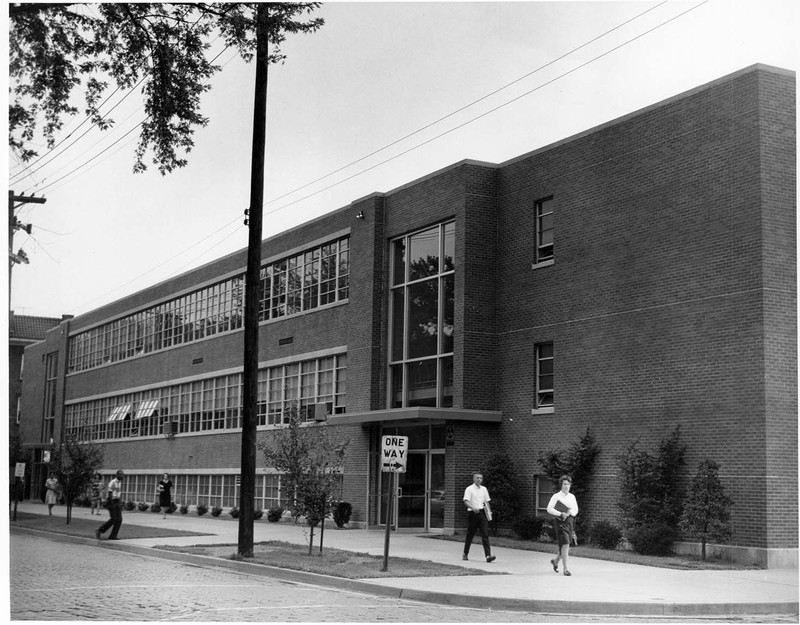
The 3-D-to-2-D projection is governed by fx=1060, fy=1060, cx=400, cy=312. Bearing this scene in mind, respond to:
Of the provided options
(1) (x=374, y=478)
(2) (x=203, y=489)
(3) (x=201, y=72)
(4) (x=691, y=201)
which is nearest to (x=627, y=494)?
(4) (x=691, y=201)

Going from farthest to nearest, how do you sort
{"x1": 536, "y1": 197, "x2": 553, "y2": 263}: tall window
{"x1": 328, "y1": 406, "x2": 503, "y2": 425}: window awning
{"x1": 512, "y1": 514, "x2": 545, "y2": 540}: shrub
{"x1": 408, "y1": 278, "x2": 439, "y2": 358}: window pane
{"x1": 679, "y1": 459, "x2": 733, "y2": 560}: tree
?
{"x1": 408, "y1": 278, "x2": 439, "y2": 358}: window pane, {"x1": 328, "y1": 406, "x2": 503, "y2": 425}: window awning, {"x1": 536, "y1": 197, "x2": 553, "y2": 263}: tall window, {"x1": 512, "y1": 514, "x2": 545, "y2": 540}: shrub, {"x1": 679, "y1": 459, "x2": 733, "y2": 560}: tree

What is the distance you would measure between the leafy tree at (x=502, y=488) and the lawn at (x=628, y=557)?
4.24ft

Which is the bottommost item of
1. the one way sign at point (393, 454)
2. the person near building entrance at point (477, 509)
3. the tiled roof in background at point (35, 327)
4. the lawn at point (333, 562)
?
the lawn at point (333, 562)

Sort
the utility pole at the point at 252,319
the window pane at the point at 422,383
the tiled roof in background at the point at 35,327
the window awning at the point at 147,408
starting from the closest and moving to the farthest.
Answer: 1. the utility pole at the point at 252,319
2. the window pane at the point at 422,383
3. the window awning at the point at 147,408
4. the tiled roof in background at the point at 35,327

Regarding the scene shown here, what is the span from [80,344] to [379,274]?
113 feet

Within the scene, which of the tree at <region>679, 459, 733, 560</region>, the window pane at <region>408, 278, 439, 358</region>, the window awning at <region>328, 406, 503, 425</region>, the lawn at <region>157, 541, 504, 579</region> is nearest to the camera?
the lawn at <region>157, 541, 504, 579</region>

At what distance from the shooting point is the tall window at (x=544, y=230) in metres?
29.3

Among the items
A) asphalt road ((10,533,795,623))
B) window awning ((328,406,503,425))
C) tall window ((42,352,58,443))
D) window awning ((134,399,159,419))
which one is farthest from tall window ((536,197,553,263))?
tall window ((42,352,58,443))

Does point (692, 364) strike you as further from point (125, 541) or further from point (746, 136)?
point (125, 541)

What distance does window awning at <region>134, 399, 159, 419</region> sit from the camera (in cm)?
5338

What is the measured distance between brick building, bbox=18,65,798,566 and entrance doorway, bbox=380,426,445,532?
0.06 meters

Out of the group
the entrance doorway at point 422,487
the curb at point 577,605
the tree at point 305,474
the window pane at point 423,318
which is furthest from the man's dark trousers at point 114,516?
the curb at point 577,605

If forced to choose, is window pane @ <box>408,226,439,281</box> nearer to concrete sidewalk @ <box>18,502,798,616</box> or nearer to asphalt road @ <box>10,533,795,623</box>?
concrete sidewalk @ <box>18,502,798,616</box>

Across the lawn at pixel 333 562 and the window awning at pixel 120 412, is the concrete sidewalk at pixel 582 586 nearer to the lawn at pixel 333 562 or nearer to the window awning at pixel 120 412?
the lawn at pixel 333 562
